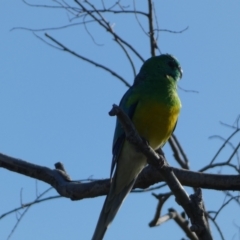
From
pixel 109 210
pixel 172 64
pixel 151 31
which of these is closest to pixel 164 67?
pixel 172 64

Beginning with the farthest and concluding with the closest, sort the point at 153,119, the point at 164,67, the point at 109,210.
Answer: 1. the point at 164,67
2. the point at 153,119
3. the point at 109,210

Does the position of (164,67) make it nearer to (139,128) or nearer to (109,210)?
(139,128)

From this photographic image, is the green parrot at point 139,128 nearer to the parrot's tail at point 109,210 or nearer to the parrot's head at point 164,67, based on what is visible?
the parrot's tail at point 109,210

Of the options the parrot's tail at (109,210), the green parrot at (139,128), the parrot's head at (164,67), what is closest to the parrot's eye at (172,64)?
the parrot's head at (164,67)

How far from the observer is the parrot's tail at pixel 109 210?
5172mm

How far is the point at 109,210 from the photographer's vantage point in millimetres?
5367

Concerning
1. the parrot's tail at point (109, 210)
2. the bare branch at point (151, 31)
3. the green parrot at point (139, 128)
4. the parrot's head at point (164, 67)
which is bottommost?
the parrot's tail at point (109, 210)

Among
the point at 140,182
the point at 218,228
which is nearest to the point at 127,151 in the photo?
the point at 140,182

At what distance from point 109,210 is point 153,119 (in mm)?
857

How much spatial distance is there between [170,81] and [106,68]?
1.38 meters

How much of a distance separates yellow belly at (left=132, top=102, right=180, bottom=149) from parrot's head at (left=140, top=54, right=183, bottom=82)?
71cm

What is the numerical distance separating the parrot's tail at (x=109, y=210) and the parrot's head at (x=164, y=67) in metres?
1.29

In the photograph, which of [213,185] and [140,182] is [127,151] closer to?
[140,182]

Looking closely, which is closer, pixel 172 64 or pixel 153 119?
pixel 153 119
